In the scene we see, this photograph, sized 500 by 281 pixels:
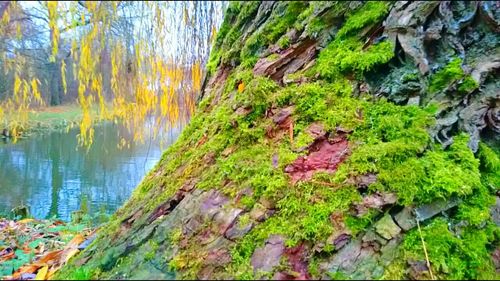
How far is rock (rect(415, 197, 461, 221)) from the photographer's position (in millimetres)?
1214

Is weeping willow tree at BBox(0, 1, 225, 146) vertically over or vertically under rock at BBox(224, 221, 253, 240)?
over

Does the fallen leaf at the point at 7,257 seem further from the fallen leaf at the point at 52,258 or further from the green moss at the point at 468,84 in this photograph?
the green moss at the point at 468,84

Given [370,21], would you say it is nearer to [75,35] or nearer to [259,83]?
[259,83]

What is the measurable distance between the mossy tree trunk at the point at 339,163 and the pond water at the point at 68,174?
2.97 meters

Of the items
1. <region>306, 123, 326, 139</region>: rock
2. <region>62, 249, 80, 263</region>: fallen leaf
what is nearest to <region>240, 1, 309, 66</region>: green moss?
<region>306, 123, 326, 139</region>: rock

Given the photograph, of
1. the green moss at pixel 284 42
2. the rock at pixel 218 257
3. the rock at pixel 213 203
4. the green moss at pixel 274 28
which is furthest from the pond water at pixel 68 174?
the rock at pixel 218 257

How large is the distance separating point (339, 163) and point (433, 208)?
0.36m

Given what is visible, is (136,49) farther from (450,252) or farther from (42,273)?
(450,252)

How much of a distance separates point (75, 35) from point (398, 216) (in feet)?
7.47

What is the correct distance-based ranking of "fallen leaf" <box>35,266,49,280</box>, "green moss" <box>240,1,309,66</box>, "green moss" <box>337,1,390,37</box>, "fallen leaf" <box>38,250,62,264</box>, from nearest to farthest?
"fallen leaf" <box>35,266,49,280</box> < "green moss" <box>337,1,390,37</box> < "fallen leaf" <box>38,250,62,264</box> < "green moss" <box>240,1,309,66</box>

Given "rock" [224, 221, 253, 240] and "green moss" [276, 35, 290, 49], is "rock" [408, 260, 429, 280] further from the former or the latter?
"green moss" [276, 35, 290, 49]

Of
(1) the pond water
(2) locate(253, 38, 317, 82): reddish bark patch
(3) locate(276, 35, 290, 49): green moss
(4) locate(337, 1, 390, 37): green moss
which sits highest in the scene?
(4) locate(337, 1, 390, 37): green moss

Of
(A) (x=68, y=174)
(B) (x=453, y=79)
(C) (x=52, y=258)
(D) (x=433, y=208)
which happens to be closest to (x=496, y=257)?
(D) (x=433, y=208)

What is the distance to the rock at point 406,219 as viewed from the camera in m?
1.19
